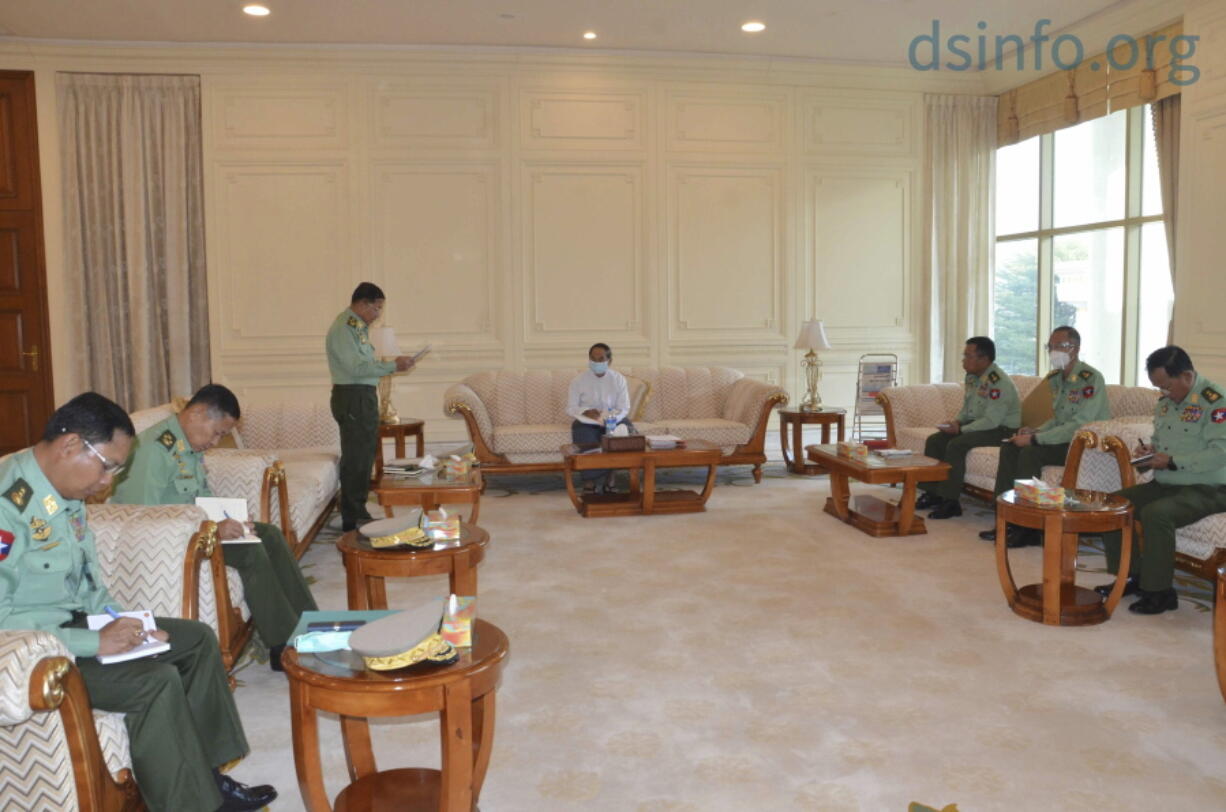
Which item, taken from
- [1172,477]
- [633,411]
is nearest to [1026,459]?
[1172,477]

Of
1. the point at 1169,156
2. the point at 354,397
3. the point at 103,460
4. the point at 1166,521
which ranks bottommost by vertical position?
the point at 1166,521

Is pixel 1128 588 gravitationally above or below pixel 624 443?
below

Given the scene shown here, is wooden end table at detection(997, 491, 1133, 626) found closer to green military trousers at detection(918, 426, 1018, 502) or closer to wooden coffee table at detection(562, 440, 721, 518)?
green military trousers at detection(918, 426, 1018, 502)

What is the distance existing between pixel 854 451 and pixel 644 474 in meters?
1.37

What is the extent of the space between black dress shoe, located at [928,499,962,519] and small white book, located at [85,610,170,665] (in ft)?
16.9

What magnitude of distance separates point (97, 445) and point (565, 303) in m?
7.06

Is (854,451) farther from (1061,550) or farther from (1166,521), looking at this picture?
(1166,521)

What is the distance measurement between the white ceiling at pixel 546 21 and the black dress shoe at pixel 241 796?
20.8ft

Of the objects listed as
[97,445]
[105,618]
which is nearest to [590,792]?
[105,618]

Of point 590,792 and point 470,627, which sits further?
point 590,792

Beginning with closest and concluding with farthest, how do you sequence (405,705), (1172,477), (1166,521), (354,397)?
(405,705)
(1166,521)
(1172,477)
(354,397)

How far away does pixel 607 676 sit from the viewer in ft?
12.6

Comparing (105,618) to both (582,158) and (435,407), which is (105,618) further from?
(582,158)

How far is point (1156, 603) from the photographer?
452cm
